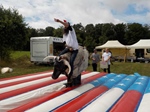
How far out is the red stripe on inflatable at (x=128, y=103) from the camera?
89.3 inches

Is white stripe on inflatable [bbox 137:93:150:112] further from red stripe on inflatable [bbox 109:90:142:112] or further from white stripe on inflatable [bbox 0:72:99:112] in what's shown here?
white stripe on inflatable [bbox 0:72:99:112]

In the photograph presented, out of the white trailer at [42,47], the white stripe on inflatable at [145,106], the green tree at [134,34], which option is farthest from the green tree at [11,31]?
the green tree at [134,34]

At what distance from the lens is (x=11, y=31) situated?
12508 millimetres

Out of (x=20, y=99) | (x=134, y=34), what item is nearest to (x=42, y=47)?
(x=20, y=99)

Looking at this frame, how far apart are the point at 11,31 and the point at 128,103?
1132 centimetres

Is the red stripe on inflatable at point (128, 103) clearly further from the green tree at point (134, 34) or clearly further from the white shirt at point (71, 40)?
the green tree at point (134, 34)

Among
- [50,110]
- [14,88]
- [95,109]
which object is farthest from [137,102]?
[14,88]

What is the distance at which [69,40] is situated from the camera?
3.28 m

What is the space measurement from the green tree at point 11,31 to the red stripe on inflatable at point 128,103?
10776 mm

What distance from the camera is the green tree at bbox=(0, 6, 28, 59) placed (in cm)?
1218

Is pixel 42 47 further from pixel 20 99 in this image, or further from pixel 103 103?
pixel 103 103

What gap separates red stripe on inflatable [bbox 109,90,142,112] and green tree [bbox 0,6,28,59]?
10776 millimetres

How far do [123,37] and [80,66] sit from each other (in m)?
44.5

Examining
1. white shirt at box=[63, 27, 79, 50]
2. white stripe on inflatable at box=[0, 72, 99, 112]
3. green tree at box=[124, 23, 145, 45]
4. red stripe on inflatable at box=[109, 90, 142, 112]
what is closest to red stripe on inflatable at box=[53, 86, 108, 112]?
red stripe on inflatable at box=[109, 90, 142, 112]
